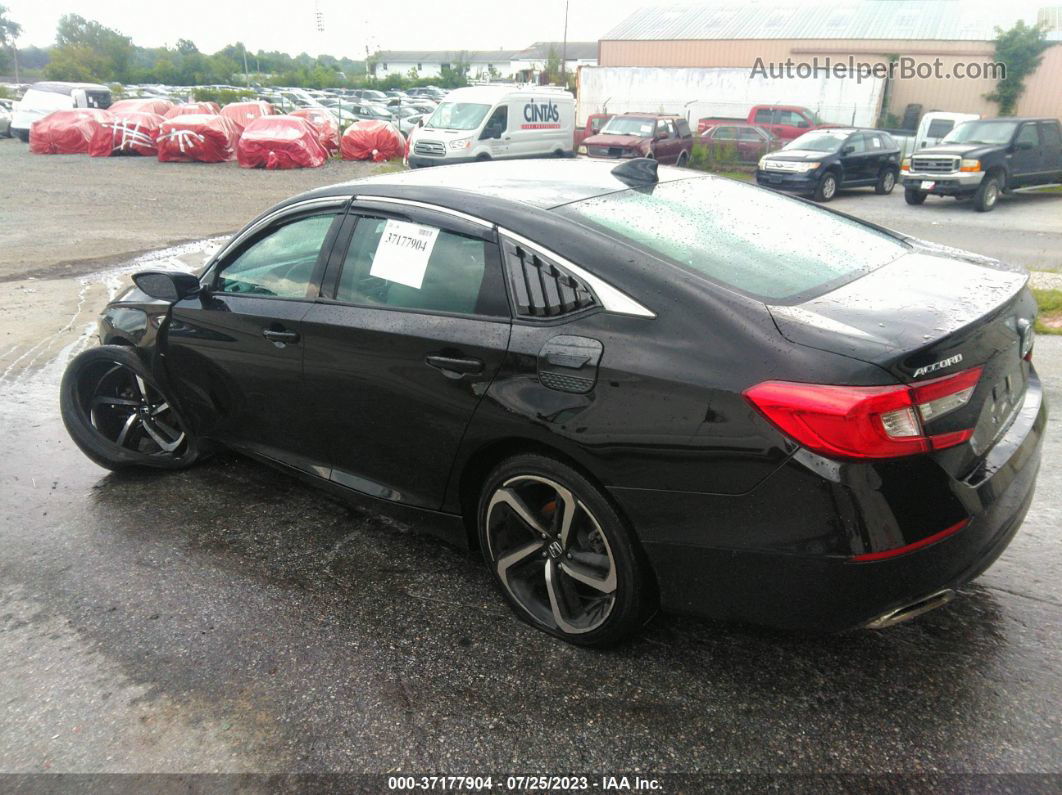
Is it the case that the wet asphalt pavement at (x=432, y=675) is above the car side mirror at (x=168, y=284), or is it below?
below

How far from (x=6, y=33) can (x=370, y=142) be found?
97706 mm

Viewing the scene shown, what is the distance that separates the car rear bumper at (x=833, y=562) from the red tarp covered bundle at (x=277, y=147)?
2355cm

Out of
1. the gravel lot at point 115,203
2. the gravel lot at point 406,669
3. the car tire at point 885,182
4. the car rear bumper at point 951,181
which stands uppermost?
the car rear bumper at point 951,181

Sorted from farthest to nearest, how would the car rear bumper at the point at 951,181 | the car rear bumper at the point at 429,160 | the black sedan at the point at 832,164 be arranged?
the car rear bumper at the point at 429,160 → the black sedan at the point at 832,164 → the car rear bumper at the point at 951,181

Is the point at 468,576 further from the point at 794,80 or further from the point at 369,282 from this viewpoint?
→ the point at 794,80

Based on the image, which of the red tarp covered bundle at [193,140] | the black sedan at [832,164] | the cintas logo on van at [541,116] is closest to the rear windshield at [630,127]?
the cintas logo on van at [541,116]

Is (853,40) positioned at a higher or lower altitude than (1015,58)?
higher

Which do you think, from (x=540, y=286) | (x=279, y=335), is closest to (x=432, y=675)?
(x=540, y=286)

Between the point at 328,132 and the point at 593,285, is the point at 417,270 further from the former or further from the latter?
the point at 328,132

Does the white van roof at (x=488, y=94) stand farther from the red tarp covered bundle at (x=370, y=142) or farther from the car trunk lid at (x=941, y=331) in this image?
the car trunk lid at (x=941, y=331)

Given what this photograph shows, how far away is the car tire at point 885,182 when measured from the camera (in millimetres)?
20094

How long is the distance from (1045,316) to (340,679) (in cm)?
677

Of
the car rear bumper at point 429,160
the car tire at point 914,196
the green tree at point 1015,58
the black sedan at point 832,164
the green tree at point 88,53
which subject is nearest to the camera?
the car tire at point 914,196

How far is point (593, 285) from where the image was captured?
8.70 ft
